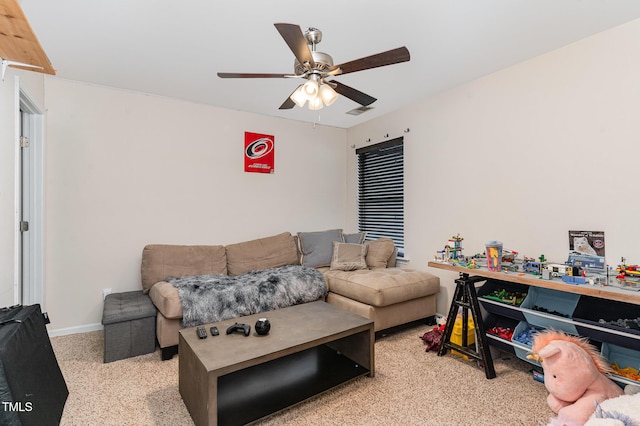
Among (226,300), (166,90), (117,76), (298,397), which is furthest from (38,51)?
(298,397)

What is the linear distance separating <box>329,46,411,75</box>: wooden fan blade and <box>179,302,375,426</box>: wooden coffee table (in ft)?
5.57

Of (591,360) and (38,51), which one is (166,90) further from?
(591,360)

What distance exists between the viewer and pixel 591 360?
1756mm

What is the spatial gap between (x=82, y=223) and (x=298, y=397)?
282cm

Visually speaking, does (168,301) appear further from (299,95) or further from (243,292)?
(299,95)

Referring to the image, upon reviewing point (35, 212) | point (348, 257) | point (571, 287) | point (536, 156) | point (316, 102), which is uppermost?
point (316, 102)

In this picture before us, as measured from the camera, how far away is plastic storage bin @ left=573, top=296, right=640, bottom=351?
1.78 metres

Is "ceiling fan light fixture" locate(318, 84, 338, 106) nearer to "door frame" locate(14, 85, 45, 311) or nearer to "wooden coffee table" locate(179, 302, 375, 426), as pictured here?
"wooden coffee table" locate(179, 302, 375, 426)

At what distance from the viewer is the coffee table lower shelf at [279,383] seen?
1829mm

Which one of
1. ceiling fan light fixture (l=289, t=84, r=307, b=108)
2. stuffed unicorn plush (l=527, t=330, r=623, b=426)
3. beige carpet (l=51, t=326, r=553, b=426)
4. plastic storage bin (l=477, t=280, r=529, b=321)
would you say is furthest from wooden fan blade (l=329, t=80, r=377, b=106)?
beige carpet (l=51, t=326, r=553, b=426)

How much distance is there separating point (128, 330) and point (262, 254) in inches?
63.5

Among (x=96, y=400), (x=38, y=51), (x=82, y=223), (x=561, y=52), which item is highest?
(x=561, y=52)

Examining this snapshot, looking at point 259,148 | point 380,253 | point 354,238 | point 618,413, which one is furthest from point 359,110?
point 618,413

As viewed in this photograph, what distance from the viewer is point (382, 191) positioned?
14.3 feet
